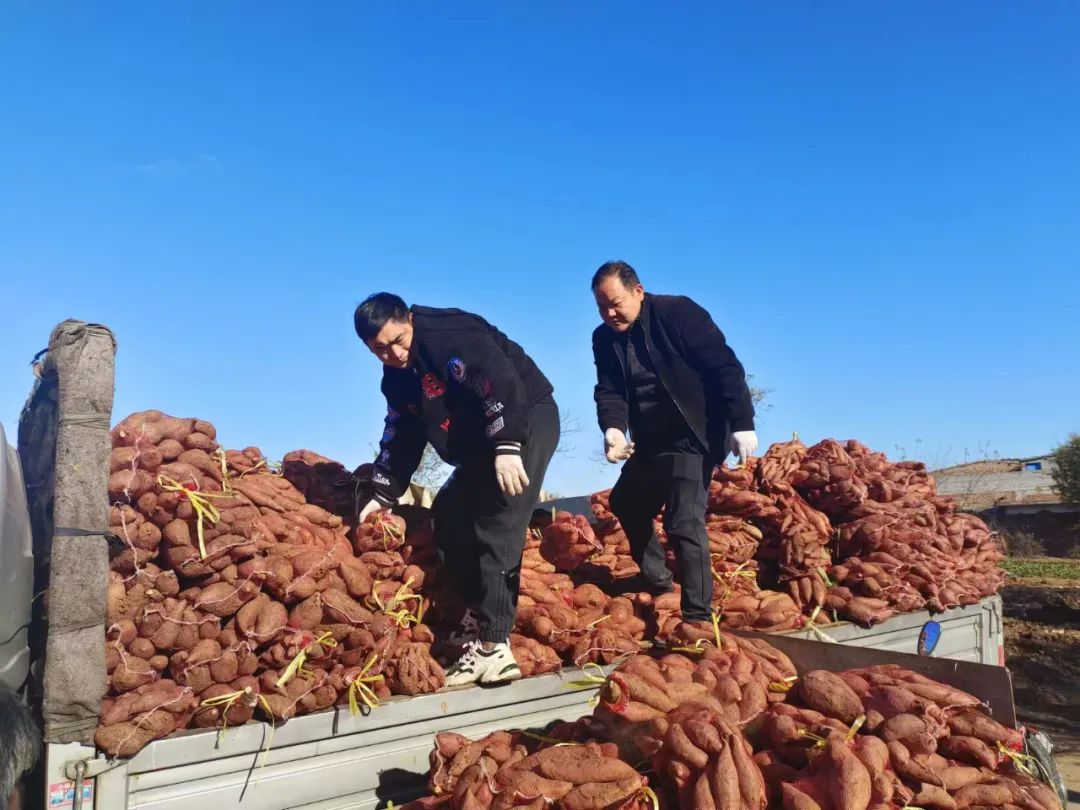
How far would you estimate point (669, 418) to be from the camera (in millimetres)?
4699

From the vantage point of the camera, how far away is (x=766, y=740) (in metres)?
2.76

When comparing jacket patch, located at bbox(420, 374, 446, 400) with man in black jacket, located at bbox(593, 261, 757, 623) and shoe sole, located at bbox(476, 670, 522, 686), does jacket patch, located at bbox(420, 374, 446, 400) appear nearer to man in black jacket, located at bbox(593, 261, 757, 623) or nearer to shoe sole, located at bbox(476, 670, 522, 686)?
man in black jacket, located at bbox(593, 261, 757, 623)

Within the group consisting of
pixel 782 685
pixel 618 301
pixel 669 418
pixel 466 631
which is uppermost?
pixel 618 301

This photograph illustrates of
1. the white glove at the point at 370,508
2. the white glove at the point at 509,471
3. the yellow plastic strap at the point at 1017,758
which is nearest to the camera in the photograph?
the yellow plastic strap at the point at 1017,758

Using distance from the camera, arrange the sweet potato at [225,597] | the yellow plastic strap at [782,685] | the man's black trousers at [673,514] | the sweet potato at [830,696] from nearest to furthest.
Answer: the sweet potato at [830,696] < the yellow plastic strap at [782,685] < the sweet potato at [225,597] < the man's black trousers at [673,514]

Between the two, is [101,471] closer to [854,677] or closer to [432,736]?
[432,736]

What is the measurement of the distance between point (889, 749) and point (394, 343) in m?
2.72

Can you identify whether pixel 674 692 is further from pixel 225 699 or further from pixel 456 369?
pixel 456 369

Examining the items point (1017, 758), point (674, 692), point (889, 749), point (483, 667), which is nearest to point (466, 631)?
point (483, 667)

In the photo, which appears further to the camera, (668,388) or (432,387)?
(668,388)

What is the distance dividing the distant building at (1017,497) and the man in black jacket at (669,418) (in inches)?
709

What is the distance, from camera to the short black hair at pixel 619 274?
462cm

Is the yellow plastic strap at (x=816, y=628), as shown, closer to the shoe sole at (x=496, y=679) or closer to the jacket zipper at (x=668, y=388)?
the jacket zipper at (x=668, y=388)

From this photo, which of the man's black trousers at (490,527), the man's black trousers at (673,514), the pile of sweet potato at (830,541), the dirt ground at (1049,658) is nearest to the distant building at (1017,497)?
the dirt ground at (1049,658)
